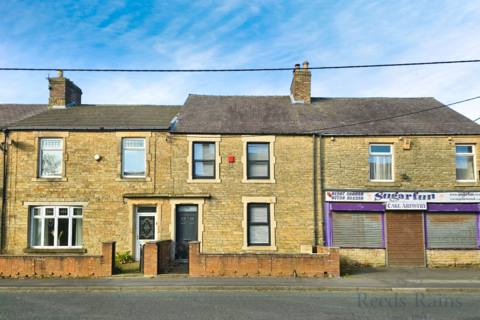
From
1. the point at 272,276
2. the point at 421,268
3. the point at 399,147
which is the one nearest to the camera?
the point at 272,276

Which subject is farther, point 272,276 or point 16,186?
point 16,186

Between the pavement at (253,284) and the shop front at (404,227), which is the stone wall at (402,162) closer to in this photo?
the shop front at (404,227)

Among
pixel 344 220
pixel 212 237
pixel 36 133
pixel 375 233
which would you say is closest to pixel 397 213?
pixel 375 233

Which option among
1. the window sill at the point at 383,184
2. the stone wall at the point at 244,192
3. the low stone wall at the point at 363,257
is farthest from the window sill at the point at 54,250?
the window sill at the point at 383,184

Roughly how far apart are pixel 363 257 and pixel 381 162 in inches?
159

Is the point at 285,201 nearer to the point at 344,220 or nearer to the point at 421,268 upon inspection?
the point at 344,220

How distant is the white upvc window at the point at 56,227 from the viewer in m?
15.9

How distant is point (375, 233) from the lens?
1583 cm

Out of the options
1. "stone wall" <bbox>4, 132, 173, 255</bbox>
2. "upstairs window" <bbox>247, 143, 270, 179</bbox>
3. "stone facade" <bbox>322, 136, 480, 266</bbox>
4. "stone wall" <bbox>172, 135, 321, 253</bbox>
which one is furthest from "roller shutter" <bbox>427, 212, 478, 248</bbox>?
"stone wall" <bbox>4, 132, 173, 255</bbox>

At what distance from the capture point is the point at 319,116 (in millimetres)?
17781

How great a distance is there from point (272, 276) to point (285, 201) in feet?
13.5

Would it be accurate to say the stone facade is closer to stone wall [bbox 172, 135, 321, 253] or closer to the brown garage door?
stone wall [bbox 172, 135, 321, 253]

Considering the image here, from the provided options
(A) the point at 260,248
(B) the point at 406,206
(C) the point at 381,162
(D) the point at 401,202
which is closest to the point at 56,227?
(A) the point at 260,248

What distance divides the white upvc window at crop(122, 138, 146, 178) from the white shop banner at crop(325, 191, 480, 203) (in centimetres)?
777
